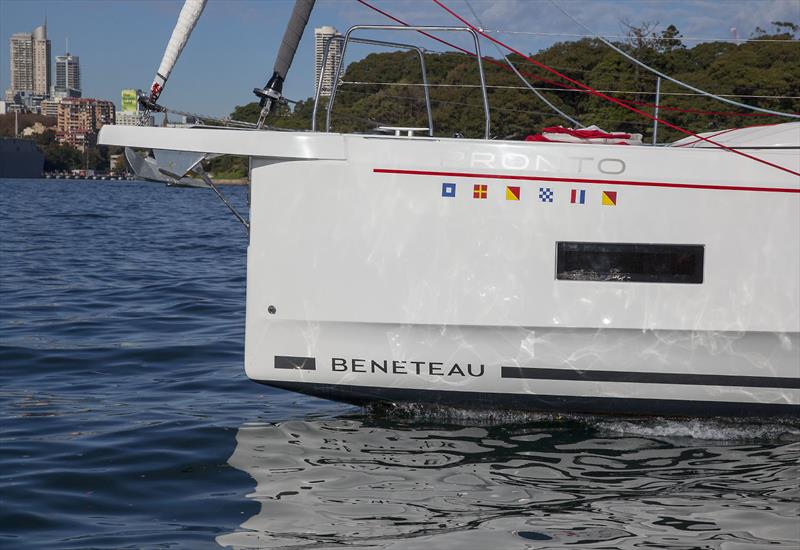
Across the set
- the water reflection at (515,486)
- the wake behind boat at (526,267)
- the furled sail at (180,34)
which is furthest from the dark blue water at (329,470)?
the furled sail at (180,34)

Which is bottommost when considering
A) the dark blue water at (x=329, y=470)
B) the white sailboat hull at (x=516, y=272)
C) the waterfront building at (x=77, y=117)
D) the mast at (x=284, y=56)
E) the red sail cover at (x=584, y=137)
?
the dark blue water at (x=329, y=470)

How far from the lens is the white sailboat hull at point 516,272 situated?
221 inches

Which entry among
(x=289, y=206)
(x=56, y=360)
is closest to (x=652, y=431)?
(x=289, y=206)

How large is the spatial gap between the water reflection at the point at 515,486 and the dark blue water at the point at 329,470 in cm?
1

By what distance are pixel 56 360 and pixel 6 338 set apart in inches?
44.6

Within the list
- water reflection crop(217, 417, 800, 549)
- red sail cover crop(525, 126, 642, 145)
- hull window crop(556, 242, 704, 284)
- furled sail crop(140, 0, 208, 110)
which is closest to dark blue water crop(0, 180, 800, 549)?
water reflection crop(217, 417, 800, 549)

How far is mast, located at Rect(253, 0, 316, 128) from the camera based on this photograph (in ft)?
19.5

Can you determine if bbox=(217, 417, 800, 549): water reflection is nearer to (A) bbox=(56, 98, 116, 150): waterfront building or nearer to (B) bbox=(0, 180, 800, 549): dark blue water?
(B) bbox=(0, 180, 800, 549): dark blue water

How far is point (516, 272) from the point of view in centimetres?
568

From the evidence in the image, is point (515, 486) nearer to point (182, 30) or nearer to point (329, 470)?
point (329, 470)

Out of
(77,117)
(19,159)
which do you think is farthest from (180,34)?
(77,117)

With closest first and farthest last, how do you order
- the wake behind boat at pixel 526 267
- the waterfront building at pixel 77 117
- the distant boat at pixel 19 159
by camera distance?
the wake behind boat at pixel 526 267 < the distant boat at pixel 19 159 < the waterfront building at pixel 77 117

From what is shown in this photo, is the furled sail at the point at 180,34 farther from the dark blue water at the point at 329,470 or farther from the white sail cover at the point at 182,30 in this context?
the dark blue water at the point at 329,470

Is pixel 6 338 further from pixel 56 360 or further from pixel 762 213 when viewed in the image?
pixel 762 213
